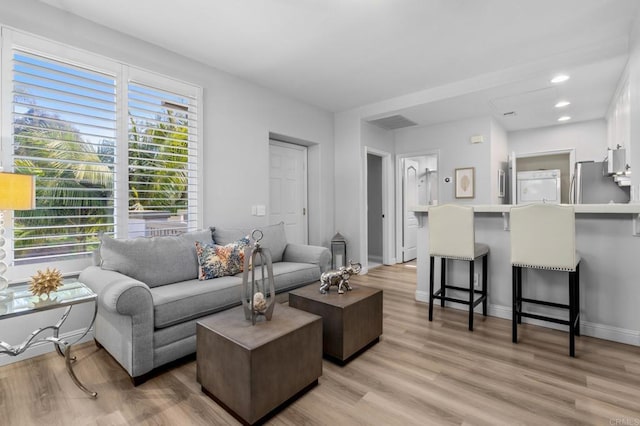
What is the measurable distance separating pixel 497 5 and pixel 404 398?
9.56ft

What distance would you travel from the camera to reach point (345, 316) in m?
2.12

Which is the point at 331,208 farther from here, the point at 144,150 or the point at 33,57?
the point at 33,57

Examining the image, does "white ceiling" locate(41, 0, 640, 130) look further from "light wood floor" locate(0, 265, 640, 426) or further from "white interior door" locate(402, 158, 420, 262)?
"light wood floor" locate(0, 265, 640, 426)

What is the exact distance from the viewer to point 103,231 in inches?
107

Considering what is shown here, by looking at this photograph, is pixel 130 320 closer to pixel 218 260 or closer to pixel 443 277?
pixel 218 260

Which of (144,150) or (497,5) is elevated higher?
(497,5)

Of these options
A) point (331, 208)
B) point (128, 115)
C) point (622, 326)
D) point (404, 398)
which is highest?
point (128, 115)

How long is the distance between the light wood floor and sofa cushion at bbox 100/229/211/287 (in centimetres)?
63

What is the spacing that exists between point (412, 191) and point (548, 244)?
380cm

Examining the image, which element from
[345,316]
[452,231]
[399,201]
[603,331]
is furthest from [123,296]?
[399,201]

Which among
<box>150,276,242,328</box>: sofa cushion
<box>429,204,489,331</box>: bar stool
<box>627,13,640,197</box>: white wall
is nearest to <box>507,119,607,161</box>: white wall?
<box>627,13,640,197</box>: white wall

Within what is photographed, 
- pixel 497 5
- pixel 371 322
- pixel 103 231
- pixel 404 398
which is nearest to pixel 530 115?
pixel 497 5

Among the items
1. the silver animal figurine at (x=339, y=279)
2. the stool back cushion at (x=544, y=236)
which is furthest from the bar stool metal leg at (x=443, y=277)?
the silver animal figurine at (x=339, y=279)

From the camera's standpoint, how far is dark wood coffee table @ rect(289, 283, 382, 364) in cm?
212
